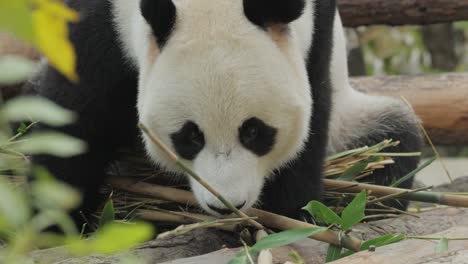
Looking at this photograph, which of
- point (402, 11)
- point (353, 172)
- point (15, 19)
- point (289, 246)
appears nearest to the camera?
point (15, 19)

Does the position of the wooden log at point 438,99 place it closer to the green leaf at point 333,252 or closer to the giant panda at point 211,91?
the giant panda at point 211,91

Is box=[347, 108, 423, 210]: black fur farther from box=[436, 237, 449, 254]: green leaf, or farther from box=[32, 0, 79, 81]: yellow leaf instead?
box=[32, 0, 79, 81]: yellow leaf

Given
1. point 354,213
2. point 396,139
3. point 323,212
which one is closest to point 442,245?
point 354,213

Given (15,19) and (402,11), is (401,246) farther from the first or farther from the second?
(402,11)

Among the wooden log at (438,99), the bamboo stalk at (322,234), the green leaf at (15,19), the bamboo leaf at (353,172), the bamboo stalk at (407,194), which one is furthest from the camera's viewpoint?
the wooden log at (438,99)

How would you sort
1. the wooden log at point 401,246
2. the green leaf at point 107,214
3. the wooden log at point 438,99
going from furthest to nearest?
the wooden log at point 438,99 < the green leaf at point 107,214 < the wooden log at point 401,246

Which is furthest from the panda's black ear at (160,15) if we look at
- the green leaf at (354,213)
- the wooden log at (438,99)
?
the wooden log at (438,99)

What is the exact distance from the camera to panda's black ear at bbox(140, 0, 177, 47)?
207 cm

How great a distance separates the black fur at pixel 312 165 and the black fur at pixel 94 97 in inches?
22.3

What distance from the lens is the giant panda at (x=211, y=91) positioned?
6.82 ft

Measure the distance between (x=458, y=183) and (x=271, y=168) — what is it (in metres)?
1.73

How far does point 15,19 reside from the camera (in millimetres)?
558

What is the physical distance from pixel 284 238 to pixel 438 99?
2.23 metres

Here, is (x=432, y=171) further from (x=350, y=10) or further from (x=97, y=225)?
(x=97, y=225)
